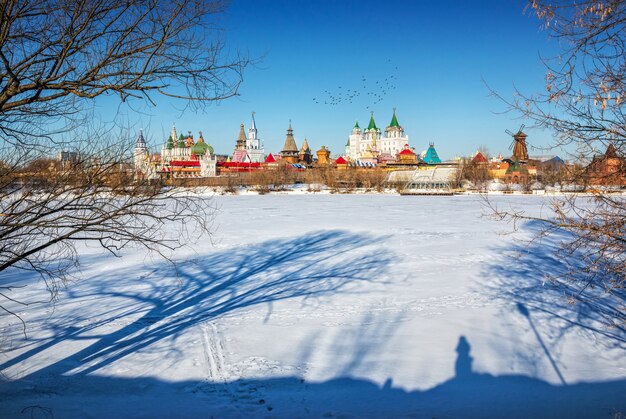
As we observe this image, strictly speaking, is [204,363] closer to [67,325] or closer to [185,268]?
[67,325]

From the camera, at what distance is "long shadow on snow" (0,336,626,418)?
440cm

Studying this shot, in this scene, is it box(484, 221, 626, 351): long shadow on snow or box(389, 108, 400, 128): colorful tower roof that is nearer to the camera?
box(484, 221, 626, 351): long shadow on snow

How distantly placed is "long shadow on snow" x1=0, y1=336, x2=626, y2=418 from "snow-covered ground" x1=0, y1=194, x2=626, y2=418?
20 mm

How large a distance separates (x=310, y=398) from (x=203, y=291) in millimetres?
4330

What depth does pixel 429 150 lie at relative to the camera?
7444 centimetres

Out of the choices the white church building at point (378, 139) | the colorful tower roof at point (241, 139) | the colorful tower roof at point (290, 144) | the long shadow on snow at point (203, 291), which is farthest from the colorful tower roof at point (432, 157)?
the long shadow on snow at point (203, 291)

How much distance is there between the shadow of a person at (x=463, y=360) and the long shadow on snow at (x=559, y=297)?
1.33 meters

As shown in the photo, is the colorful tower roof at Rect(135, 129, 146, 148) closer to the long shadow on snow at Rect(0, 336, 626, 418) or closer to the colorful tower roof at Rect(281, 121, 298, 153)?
the long shadow on snow at Rect(0, 336, 626, 418)

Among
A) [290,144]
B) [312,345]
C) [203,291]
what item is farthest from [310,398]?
[290,144]

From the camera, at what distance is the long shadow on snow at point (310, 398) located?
4398mm

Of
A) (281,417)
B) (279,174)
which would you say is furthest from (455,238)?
(279,174)

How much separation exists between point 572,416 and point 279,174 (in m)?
57.3

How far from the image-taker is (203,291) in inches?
331

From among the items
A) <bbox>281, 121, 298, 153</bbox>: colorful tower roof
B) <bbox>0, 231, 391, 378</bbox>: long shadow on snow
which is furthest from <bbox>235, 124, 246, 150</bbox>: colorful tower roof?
<bbox>0, 231, 391, 378</bbox>: long shadow on snow
